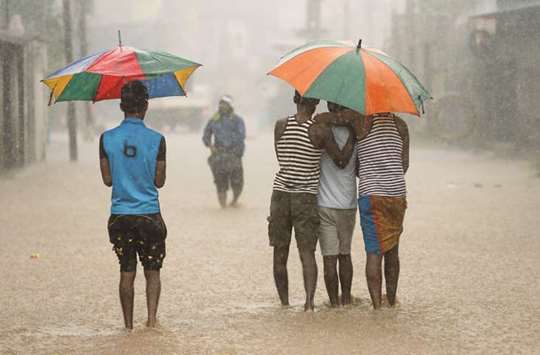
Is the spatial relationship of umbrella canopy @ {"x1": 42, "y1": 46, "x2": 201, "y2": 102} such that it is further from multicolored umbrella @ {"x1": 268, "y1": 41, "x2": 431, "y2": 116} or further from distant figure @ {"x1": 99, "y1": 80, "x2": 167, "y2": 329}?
multicolored umbrella @ {"x1": 268, "y1": 41, "x2": 431, "y2": 116}

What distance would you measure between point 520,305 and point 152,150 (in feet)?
9.47

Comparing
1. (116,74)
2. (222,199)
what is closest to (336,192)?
(116,74)

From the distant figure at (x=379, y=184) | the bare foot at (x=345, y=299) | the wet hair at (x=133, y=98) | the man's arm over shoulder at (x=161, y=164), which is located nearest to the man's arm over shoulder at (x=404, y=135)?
the distant figure at (x=379, y=184)

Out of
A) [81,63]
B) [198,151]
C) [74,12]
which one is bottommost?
[198,151]

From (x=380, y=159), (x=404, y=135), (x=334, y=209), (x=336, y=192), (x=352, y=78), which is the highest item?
(x=352, y=78)

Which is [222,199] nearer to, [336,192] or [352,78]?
[336,192]

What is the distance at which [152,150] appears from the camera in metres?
5.73

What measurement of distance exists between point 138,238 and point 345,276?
5.02ft

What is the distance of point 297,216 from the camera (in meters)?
6.34

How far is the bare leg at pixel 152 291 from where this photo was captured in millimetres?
5922

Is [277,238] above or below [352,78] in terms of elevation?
below

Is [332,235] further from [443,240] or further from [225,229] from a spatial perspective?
[225,229]

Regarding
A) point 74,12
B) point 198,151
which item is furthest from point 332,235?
point 74,12

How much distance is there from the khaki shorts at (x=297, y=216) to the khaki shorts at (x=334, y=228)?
0.18 feet
